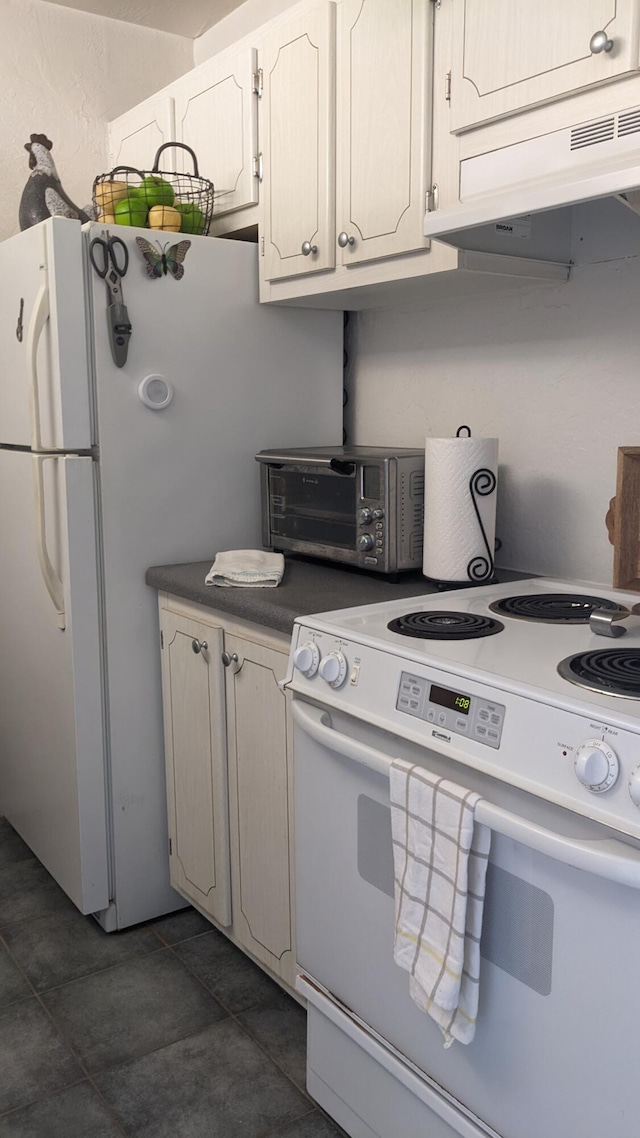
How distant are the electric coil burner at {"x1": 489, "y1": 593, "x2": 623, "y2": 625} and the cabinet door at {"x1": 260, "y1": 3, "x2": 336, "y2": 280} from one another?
0.89m

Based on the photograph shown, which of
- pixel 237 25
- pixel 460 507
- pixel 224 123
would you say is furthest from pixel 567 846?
pixel 237 25

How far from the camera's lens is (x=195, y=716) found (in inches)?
85.7

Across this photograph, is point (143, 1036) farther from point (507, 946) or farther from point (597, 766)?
point (597, 766)

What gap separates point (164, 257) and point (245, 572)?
79 cm

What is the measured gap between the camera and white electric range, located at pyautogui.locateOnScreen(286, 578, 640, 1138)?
1.07 metres

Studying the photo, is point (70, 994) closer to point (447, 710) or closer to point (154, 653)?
point (154, 653)

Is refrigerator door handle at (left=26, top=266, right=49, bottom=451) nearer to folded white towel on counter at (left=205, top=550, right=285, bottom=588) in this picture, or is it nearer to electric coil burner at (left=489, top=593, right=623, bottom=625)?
folded white towel on counter at (left=205, top=550, right=285, bottom=588)

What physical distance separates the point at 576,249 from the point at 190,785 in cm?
150

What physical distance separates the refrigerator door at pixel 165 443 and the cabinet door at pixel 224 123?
0.58ft

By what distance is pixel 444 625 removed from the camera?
1530 mm

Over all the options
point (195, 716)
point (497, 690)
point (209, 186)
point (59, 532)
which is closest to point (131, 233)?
point (209, 186)

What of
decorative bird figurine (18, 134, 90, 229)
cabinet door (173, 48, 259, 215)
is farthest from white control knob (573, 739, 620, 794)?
decorative bird figurine (18, 134, 90, 229)

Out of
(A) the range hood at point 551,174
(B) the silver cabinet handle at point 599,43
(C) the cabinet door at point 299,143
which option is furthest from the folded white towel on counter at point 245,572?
(B) the silver cabinet handle at point 599,43

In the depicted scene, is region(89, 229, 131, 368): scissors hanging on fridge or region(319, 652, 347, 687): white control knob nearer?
region(319, 652, 347, 687): white control knob
